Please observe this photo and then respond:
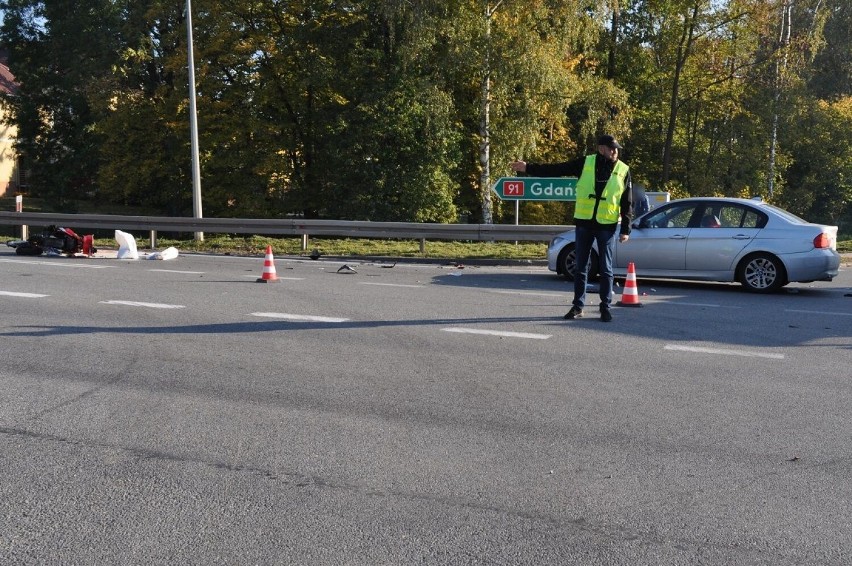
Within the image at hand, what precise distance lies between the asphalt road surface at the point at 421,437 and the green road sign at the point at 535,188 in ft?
39.3

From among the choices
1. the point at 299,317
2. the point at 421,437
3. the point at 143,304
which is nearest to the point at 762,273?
the point at 299,317

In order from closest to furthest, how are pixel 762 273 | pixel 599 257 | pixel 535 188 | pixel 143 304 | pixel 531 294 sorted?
pixel 599 257, pixel 143 304, pixel 531 294, pixel 762 273, pixel 535 188

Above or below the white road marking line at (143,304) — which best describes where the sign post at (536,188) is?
Answer: above

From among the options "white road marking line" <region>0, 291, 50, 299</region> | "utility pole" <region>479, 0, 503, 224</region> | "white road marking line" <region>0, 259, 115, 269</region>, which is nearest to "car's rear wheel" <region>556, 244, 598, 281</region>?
"white road marking line" <region>0, 291, 50, 299</region>

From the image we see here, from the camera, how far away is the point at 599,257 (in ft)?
31.9

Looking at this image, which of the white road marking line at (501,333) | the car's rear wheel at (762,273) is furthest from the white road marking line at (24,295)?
the car's rear wheel at (762,273)

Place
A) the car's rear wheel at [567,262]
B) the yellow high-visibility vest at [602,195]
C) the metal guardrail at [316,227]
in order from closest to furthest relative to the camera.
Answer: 1. the yellow high-visibility vest at [602,195]
2. the car's rear wheel at [567,262]
3. the metal guardrail at [316,227]

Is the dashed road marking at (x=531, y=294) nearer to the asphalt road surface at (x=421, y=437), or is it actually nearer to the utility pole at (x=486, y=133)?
the asphalt road surface at (x=421, y=437)

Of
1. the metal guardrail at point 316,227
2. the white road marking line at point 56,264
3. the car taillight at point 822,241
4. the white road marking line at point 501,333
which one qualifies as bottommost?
the white road marking line at point 501,333

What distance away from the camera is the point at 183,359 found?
7.73m

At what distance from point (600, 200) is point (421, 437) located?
16.1 ft

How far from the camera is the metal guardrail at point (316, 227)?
20344 mm

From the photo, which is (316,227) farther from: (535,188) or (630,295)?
(630,295)

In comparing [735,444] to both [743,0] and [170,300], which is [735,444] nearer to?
[170,300]
